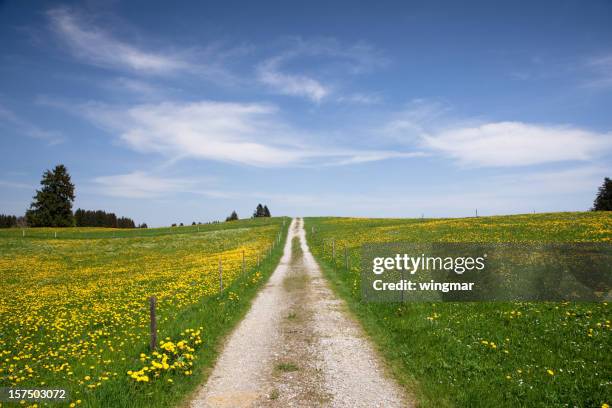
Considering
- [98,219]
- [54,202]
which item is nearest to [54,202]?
[54,202]

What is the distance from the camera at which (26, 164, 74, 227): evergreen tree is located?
97812 millimetres

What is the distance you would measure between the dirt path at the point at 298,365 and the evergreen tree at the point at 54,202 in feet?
357

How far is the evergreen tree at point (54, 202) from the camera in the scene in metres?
97.8

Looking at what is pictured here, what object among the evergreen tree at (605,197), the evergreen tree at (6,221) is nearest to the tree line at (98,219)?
the evergreen tree at (6,221)

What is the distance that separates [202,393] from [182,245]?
185ft

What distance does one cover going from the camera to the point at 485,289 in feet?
55.6

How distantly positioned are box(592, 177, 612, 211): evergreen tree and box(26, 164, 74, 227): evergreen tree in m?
142

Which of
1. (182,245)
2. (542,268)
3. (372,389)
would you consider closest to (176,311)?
(372,389)

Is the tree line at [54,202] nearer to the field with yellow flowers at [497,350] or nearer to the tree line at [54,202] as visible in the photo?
the tree line at [54,202]

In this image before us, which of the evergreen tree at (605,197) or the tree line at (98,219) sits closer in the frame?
the evergreen tree at (605,197)

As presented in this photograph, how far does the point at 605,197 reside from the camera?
254ft

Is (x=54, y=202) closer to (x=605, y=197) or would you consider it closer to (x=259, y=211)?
(x=259, y=211)

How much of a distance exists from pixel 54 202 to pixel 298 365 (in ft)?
381

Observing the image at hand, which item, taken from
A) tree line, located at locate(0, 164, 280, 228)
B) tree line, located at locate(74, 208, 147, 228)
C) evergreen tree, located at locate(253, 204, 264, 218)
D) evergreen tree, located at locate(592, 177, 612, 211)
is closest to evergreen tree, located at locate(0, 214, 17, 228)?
tree line, located at locate(74, 208, 147, 228)
